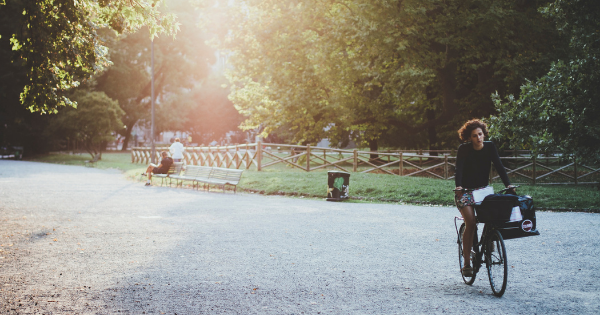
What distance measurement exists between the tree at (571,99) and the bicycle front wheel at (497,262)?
31.4 ft

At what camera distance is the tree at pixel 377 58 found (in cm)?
1861

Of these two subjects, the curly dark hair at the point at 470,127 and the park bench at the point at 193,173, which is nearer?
the curly dark hair at the point at 470,127

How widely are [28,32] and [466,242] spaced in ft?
28.6

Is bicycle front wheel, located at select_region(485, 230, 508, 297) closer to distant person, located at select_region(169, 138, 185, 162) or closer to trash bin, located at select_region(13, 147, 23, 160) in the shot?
distant person, located at select_region(169, 138, 185, 162)

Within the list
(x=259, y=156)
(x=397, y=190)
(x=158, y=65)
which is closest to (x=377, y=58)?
(x=259, y=156)

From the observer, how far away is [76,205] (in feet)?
41.9

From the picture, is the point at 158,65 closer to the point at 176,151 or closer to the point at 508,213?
the point at 176,151

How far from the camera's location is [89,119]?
36875mm

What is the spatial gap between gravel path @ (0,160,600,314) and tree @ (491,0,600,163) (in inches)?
126

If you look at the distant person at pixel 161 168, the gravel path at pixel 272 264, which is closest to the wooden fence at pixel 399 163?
the distant person at pixel 161 168

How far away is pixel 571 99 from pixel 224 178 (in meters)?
10.6

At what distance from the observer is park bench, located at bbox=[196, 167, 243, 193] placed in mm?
16875

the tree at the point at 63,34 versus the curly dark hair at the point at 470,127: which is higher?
the tree at the point at 63,34

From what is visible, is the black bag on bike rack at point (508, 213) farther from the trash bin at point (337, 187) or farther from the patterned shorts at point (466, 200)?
the trash bin at point (337, 187)
